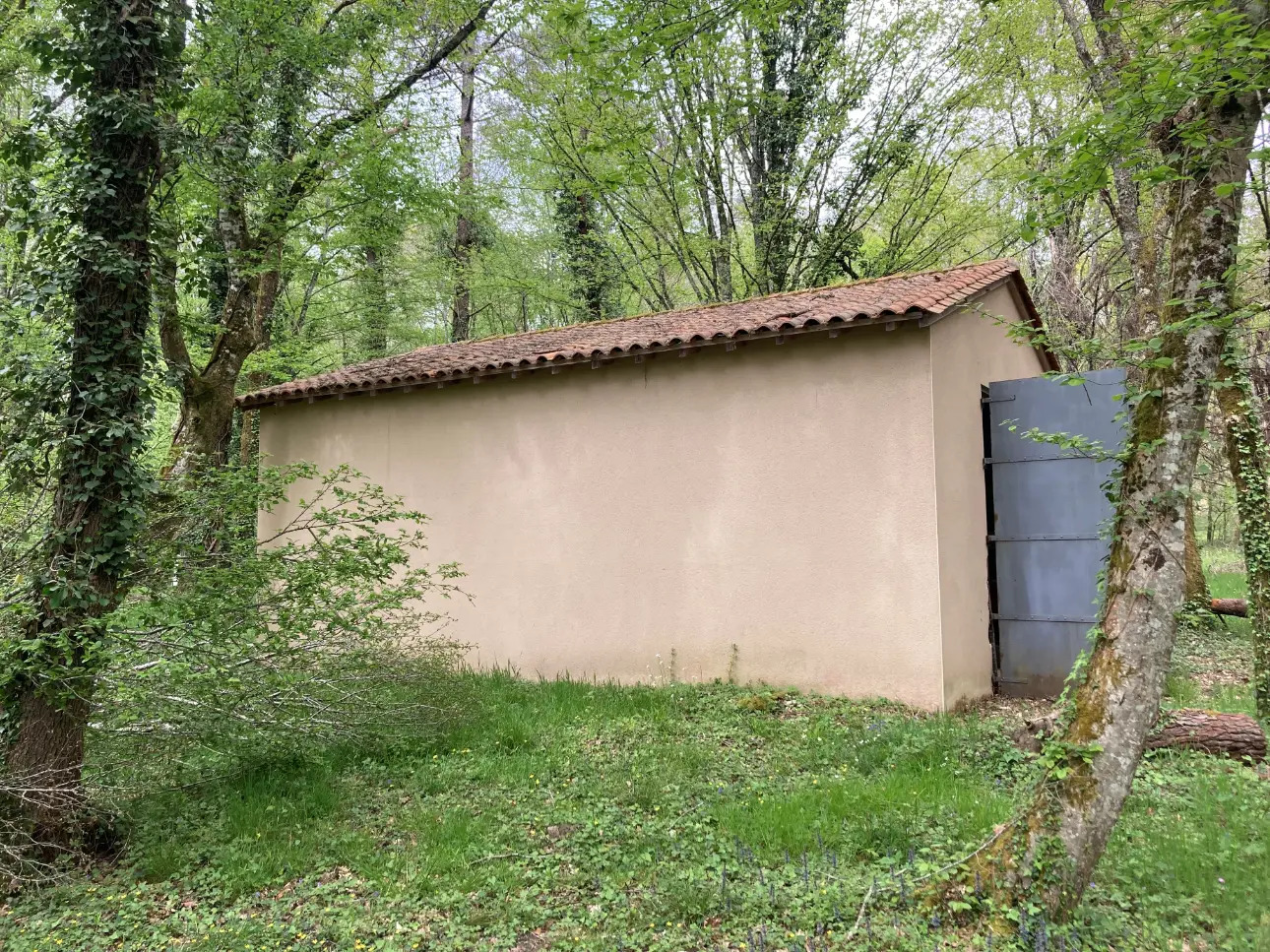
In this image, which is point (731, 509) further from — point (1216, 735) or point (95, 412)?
point (95, 412)

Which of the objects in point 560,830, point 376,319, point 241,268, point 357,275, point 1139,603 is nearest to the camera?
point 1139,603

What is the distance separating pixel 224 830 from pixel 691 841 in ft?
8.89

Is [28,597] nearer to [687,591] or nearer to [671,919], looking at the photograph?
[671,919]

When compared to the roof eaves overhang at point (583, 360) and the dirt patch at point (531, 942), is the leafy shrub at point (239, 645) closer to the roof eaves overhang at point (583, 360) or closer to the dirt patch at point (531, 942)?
the dirt patch at point (531, 942)

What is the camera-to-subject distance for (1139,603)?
2832mm

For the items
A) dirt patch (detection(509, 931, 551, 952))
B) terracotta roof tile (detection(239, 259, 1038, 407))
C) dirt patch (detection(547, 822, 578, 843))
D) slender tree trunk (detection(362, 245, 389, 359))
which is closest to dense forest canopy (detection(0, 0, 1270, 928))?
terracotta roof tile (detection(239, 259, 1038, 407))

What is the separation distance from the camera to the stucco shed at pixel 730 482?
598 cm

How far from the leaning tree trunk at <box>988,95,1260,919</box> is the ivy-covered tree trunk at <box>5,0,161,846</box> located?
4.59 metres

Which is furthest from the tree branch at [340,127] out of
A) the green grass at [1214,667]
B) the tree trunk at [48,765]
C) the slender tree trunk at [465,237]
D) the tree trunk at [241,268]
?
the green grass at [1214,667]

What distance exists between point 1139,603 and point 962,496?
11.9 feet

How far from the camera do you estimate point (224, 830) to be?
4.21 m

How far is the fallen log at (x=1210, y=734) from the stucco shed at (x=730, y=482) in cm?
143

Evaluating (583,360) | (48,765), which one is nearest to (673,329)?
(583,360)

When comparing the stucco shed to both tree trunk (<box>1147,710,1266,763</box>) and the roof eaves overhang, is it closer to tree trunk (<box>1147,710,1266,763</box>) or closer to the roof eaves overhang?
the roof eaves overhang
